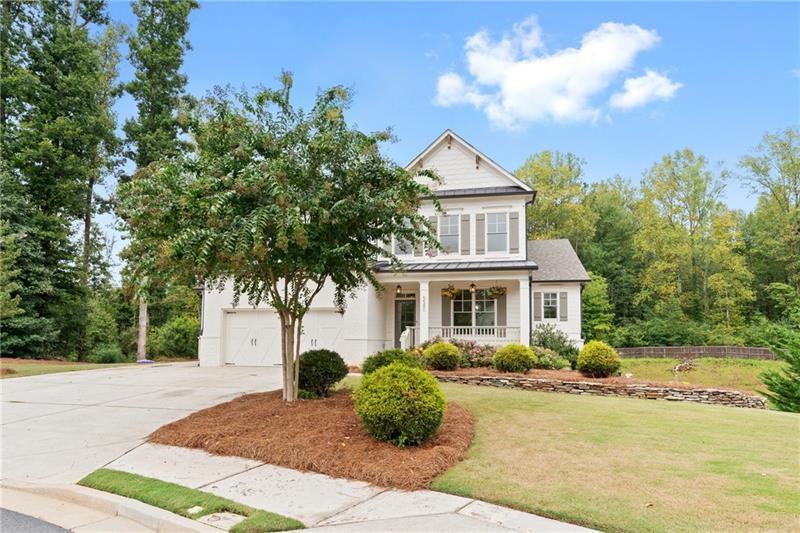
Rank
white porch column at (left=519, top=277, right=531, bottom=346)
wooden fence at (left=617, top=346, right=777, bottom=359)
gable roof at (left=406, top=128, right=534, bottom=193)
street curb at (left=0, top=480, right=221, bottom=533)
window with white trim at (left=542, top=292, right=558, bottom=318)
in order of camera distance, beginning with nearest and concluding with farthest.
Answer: street curb at (left=0, top=480, right=221, bottom=533)
white porch column at (left=519, top=277, right=531, bottom=346)
gable roof at (left=406, top=128, right=534, bottom=193)
window with white trim at (left=542, top=292, right=558, bottom=318)
wooden fence at (left=617, top=346, right=777, bottom=359)

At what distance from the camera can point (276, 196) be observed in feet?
24.0

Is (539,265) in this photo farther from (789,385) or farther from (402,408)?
(402,408)

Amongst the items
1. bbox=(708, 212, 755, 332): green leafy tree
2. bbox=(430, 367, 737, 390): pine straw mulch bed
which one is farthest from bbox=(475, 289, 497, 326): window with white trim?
bbox=(708, 212, 755, 332): green leafy tree

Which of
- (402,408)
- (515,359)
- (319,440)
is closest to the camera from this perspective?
(402,408)

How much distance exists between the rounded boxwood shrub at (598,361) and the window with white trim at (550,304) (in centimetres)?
640

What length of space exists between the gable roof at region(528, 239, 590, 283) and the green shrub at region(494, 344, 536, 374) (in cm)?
596

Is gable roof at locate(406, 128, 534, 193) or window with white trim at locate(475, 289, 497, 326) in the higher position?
gable roof at locate(406, 128, 534, 193)

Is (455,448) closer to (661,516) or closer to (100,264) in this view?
(661,516)

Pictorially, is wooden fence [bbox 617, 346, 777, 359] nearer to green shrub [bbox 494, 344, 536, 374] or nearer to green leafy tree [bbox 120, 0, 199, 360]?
green shrub [bbox 494, 344, 536, 374]

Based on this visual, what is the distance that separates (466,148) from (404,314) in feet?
23.0

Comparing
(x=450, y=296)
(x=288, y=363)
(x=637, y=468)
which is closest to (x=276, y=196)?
(x=288, y=363)

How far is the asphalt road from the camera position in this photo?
15.1 feet

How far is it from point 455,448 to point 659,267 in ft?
109

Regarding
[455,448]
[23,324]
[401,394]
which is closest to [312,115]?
[401,394]
